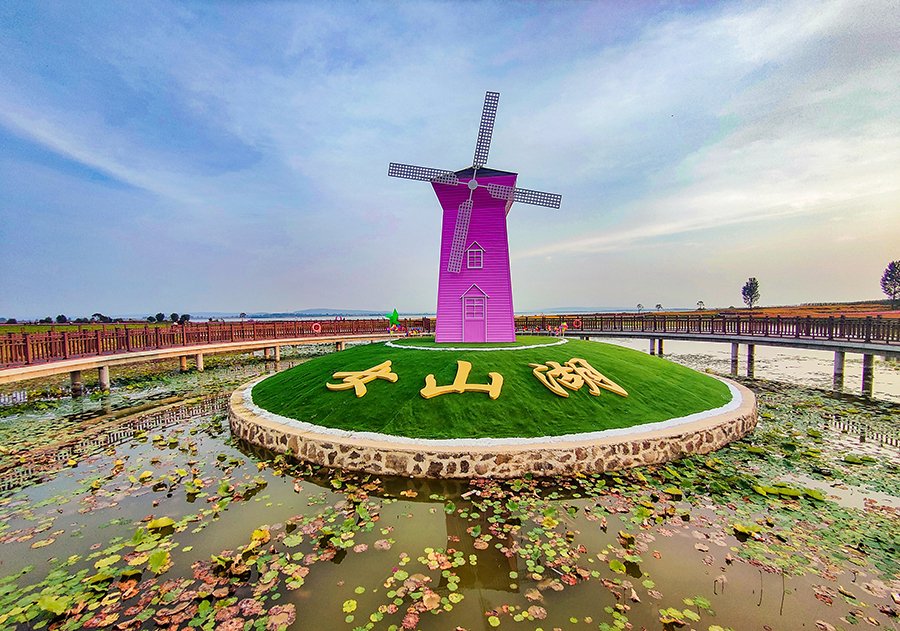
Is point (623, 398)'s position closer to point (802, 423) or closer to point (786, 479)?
point (786, 479)

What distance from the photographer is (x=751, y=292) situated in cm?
7550

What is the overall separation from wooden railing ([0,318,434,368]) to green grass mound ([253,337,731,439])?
9.20m

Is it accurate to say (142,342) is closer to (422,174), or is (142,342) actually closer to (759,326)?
(422,174)

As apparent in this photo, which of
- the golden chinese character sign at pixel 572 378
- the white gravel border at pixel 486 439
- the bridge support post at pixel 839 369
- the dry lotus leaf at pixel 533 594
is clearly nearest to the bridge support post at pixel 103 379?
the white gravel border at pixel 486 439

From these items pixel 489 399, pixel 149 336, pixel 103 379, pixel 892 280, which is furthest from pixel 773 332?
pixel 892 280

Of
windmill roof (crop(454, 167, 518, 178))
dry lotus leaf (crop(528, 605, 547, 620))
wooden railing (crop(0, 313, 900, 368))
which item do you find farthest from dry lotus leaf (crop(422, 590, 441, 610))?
wooden railing (crop(0, 313, 900, 368))

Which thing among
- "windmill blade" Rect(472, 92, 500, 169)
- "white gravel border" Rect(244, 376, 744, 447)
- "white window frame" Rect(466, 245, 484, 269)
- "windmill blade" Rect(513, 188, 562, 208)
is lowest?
"white gravel border" Rect(244, 376, 744, 447)

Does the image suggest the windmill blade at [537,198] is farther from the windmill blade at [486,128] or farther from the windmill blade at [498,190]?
the windmill blade at [486,128]

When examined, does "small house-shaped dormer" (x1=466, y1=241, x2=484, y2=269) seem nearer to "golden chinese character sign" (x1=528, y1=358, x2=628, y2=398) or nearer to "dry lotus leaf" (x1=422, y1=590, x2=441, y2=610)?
"golden chinese character sign" (x1=528, y1=358, x2=628, y2=398)

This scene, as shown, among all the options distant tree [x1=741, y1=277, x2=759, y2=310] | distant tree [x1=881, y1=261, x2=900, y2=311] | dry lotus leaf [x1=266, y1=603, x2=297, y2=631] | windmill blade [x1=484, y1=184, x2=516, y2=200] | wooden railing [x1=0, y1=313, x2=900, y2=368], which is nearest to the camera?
dry lotus leaf [x1=266, y1=603, x2=297, y2=631]

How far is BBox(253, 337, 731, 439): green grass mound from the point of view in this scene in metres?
6.63

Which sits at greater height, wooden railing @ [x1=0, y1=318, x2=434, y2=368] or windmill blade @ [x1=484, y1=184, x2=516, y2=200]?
windmill blade @ [x1=484, y1=184, x2=516, y2=200]

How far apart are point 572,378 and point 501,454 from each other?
126 inches

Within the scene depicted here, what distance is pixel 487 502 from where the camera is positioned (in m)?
4.99
